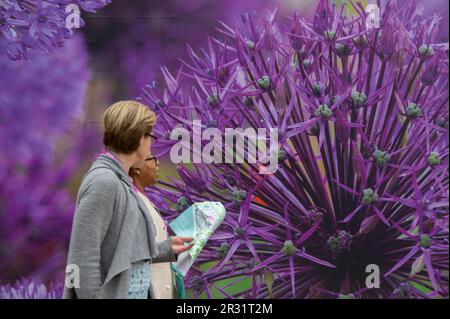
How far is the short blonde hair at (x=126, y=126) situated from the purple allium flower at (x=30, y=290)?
199 centimetres

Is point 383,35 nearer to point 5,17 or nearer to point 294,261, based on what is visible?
point 294,261

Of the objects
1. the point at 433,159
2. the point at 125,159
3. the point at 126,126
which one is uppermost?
the point at 433,159

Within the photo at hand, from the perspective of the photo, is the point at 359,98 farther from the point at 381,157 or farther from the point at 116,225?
the point at 116,225

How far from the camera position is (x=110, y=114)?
255 cm

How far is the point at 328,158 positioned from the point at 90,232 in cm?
206

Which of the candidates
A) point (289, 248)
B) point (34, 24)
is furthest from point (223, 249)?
point (34, 24)

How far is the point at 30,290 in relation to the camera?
167 inches

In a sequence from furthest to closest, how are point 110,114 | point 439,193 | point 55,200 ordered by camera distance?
point 55,200
point 439,193
point 110,114

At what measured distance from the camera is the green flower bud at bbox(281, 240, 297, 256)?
13.2 ft

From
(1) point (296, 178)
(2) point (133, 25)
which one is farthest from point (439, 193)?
(2) point (133, 25)

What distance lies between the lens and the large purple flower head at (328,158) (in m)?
4.00

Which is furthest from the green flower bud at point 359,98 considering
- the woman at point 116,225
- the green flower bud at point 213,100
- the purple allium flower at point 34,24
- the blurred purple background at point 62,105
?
the woman at point 116,225

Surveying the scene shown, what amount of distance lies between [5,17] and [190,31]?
1.18 meters

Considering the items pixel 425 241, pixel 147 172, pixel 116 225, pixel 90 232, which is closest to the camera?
pixel 90 232
